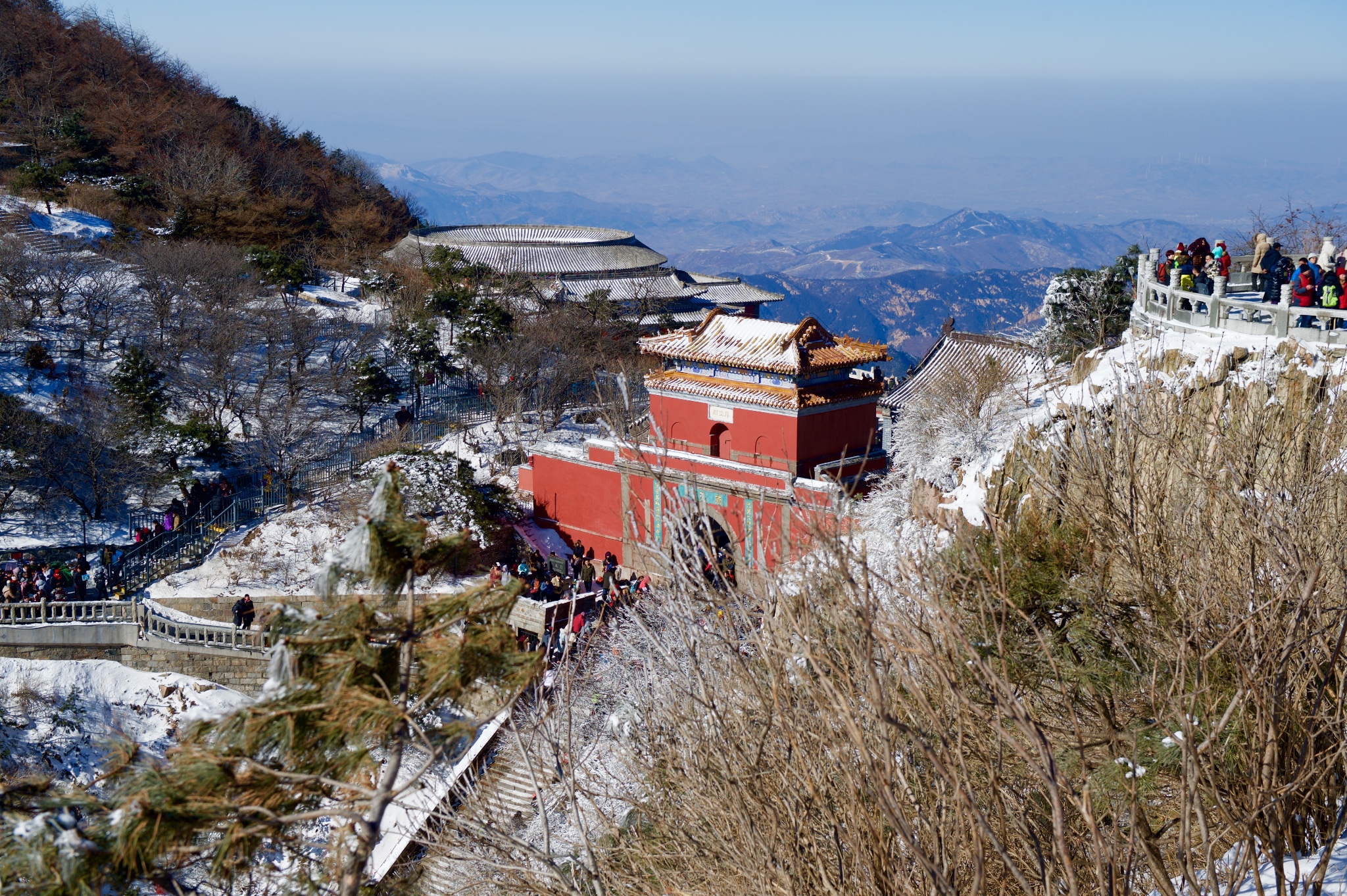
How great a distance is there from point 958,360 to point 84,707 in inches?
821

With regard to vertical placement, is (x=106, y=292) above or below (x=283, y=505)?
above

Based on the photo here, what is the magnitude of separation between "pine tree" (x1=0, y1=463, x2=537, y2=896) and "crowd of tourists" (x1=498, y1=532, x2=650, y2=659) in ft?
32.6

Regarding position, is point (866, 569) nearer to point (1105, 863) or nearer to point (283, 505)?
point (1105, 863)

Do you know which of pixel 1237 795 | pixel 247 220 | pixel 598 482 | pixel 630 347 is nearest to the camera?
pixel 1237 795

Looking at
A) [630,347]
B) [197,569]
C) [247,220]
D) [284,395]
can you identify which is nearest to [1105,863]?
[197,569]

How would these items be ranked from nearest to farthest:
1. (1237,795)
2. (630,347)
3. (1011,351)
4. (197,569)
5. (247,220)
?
1. (1237,795)
2. (197,569)
3. (1011,351)
4. (630,347)
5. (247,220)

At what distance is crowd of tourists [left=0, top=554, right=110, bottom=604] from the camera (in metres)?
16.8

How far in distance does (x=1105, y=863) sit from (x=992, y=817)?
575 mm

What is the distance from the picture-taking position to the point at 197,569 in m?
18.8

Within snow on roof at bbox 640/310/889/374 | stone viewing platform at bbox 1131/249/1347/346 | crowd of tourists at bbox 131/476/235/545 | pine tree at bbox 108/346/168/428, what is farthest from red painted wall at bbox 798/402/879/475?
pine tree at bbox 108/346/168/428

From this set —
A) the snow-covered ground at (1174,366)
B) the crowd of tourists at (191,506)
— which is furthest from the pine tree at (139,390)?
the snow-covered ground at (1174,366)

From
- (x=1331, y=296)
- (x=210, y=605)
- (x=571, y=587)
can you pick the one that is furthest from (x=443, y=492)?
(x=1331, y=296)

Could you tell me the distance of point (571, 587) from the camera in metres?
17.5

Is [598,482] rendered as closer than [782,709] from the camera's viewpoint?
No
